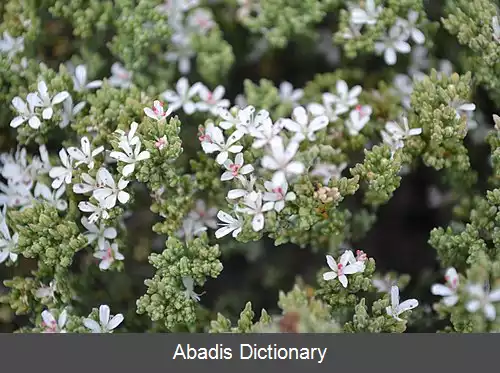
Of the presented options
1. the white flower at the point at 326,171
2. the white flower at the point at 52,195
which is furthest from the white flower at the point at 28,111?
the white flower at the point at 326,171

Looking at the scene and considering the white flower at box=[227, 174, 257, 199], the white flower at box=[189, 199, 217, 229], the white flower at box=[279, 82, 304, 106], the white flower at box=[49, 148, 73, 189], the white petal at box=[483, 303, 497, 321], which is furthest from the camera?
the white flower at box=[279, 82, 304, 106]

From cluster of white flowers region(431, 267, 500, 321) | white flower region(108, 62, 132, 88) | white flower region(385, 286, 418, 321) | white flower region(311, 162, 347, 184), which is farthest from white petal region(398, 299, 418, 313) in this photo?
white flower region(108, 62, 132, 88)

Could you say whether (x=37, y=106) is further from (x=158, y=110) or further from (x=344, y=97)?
(x=344, y=97)

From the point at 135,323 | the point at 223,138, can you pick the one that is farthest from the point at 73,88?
the point at 135,323

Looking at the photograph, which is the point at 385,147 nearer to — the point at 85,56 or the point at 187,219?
the point at 187,219

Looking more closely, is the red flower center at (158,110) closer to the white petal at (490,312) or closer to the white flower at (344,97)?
the white flower at (344,97)

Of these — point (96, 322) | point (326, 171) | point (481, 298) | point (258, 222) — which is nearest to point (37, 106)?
point (96, 322)

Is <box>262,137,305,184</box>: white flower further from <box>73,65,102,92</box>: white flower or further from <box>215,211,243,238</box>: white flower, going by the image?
<box>73,65,102,92</box>: white flower
